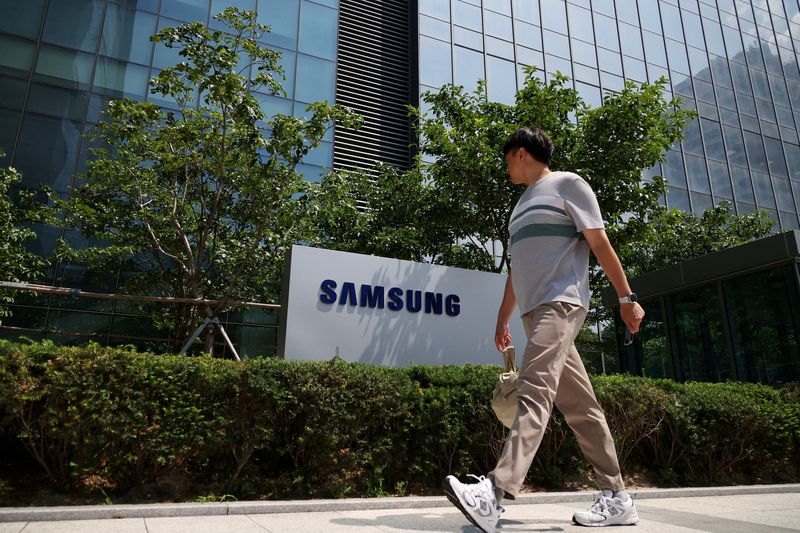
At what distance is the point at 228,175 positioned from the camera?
9477mm

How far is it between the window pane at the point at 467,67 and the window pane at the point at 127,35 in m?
11.2

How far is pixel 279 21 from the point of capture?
748 inches

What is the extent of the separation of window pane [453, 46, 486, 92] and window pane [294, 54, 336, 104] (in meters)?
5.11

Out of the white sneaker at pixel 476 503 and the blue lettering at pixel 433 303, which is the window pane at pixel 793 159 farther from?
the white sneaker at pixel 476 503

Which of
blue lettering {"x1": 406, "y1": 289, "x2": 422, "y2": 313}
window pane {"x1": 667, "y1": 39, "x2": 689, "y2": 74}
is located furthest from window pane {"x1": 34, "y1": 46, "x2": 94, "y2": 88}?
window pane {"x1": 667, "y1": 39, "x2": 689, "y2": 74}

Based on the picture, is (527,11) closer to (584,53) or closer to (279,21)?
(584,53)

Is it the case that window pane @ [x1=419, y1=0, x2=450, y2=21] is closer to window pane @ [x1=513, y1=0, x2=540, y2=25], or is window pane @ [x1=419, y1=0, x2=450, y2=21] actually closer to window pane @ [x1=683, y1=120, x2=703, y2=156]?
window pane @ [x1=513, y1=0, x2=540, y2=25]

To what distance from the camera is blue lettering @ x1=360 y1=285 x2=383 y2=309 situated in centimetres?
671

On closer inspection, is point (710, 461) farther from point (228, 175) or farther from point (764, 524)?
point (228, 175)

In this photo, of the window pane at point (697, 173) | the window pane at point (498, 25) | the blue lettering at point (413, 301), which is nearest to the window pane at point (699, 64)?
the window pane at point (697, 173)

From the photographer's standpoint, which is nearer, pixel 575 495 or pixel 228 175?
pixel 575 495

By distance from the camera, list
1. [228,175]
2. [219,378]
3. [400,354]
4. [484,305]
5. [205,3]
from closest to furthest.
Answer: [219,378], [400,354], [484,305], [228,175], [205,3]

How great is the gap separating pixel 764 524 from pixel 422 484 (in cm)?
230

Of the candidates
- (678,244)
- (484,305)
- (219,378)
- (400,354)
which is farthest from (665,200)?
(219,378)
